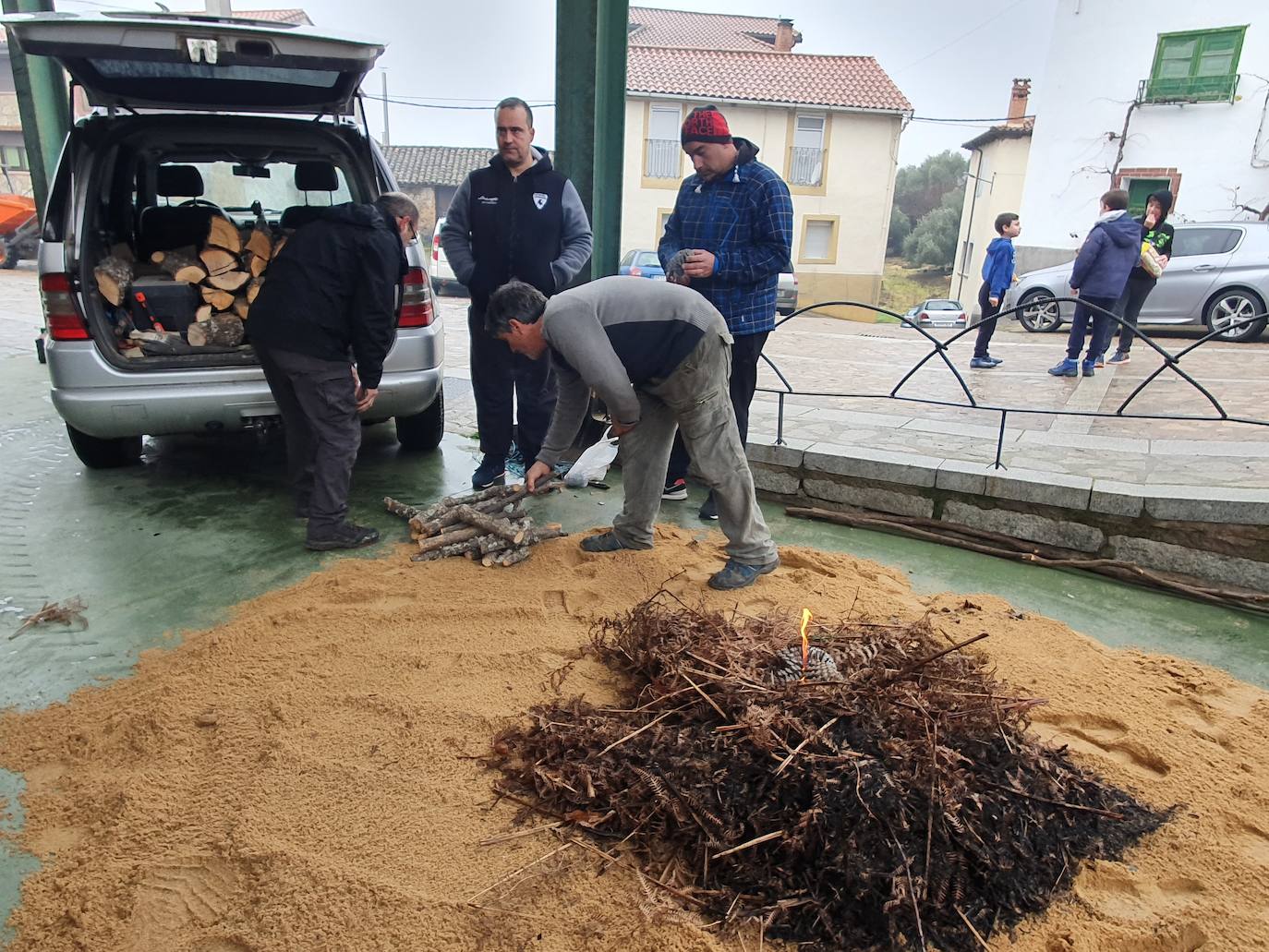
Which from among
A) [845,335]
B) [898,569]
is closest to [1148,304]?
[845,335]

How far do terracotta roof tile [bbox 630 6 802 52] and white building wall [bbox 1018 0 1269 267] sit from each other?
1412 centimetres

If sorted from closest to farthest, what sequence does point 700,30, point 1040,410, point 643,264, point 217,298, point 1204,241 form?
point 217,298 < point 1040,410 < point 1204,241 < point 643,264 < point 700,30

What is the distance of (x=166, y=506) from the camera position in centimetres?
434

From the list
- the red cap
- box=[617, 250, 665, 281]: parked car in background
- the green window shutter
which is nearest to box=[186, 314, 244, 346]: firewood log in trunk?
the red cap

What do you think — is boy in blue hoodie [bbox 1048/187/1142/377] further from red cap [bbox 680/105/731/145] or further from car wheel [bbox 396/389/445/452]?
car wheel [bbox 396/389/445/452]

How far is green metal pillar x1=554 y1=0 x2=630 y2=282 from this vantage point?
14.6ft

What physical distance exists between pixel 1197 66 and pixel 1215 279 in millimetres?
9267

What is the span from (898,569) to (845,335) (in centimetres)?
1072

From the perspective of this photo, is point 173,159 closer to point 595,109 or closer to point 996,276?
point 595,109

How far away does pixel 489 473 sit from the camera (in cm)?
467

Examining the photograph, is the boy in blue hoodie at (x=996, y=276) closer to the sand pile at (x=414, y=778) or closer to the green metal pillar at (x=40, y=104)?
the sand pile at (x=414, y=778)

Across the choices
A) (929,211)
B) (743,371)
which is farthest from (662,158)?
(929,211)

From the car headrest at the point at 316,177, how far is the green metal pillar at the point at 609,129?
159cm

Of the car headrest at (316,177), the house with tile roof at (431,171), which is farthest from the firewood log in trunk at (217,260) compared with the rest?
the house with tile roof at (431,171)
